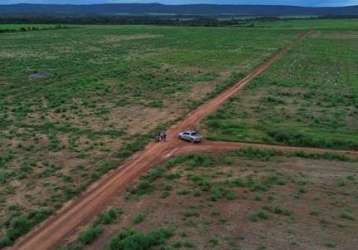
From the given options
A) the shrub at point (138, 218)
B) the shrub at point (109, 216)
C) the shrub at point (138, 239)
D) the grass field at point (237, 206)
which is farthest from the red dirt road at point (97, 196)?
the shrub at point (138, 239)

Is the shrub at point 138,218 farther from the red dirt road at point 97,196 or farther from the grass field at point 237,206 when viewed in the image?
the red dirt road at point 97,196

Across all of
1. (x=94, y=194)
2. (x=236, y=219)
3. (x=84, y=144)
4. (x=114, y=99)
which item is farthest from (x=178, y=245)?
(x=114, y=99)

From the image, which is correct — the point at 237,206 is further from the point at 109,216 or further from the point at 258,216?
the point at 109,216

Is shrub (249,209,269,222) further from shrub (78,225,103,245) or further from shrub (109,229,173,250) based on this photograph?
shrub (78,225,103,245)

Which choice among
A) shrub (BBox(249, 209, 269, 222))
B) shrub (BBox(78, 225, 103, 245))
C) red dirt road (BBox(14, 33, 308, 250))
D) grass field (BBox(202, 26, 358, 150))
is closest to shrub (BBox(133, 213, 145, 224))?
shrub (BBox(78, 225, 103, 245))

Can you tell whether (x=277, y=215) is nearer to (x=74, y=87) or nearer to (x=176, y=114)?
(x=176, y=114)
